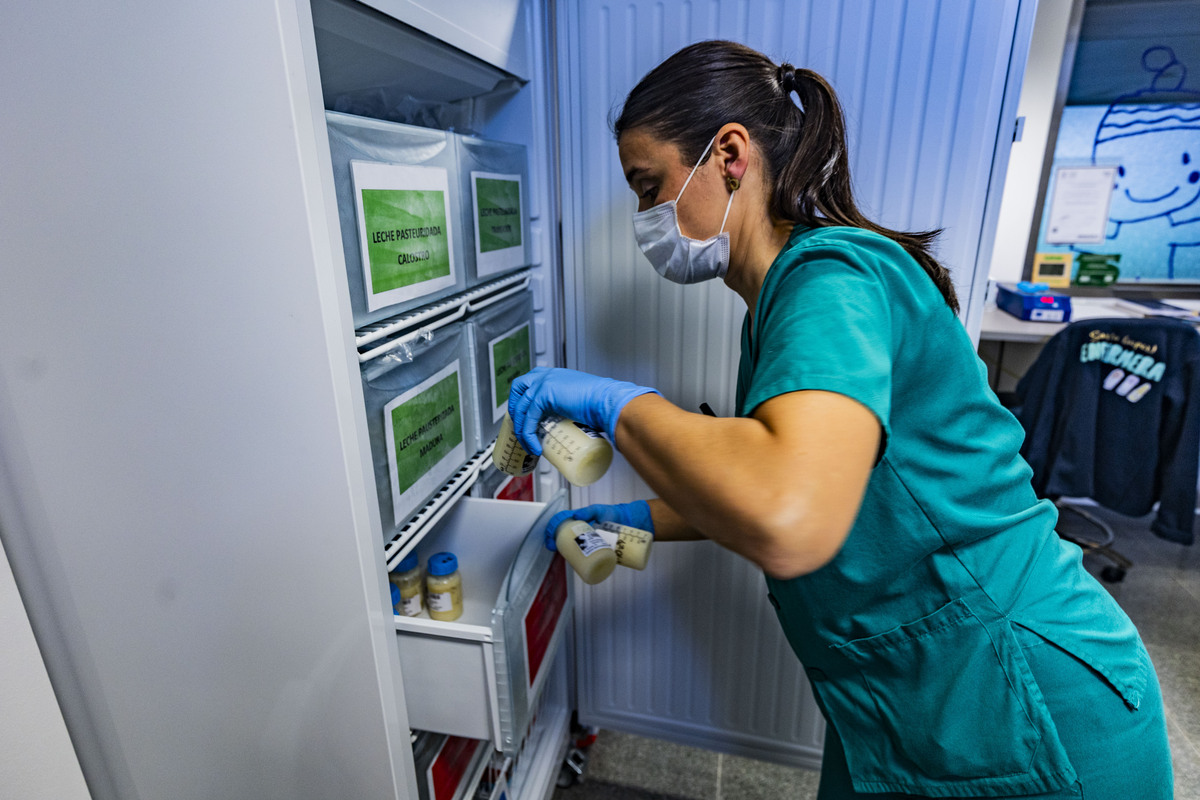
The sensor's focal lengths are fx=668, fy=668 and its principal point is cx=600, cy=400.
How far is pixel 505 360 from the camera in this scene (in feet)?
4.28

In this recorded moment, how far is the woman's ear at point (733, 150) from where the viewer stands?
2.75 feet

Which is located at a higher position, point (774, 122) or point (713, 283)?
point (774, 122)

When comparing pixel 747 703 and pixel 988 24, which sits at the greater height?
pixel 988 24

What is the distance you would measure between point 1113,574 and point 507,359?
2.58m

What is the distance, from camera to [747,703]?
1.67 metres

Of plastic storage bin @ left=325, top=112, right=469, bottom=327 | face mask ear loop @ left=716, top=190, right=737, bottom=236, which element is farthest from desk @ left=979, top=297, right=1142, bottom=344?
plastic storage bin @ left=325, top=112, right=469, bottom=327

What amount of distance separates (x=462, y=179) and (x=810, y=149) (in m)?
0.53

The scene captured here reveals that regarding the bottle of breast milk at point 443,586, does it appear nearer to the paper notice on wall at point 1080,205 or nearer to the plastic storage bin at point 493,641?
the plastic storage bin at point 493,641

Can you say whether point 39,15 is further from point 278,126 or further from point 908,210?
point 908,210

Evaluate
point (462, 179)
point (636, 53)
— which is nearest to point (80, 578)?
point (462, 179)

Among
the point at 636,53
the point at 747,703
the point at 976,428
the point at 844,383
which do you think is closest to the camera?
the point at 844,383

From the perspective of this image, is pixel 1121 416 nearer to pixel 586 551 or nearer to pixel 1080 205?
pixel 1080 205

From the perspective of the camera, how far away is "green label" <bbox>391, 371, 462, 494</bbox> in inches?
36.2

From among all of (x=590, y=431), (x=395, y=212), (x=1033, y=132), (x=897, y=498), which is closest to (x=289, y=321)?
(x=395, y=212)
